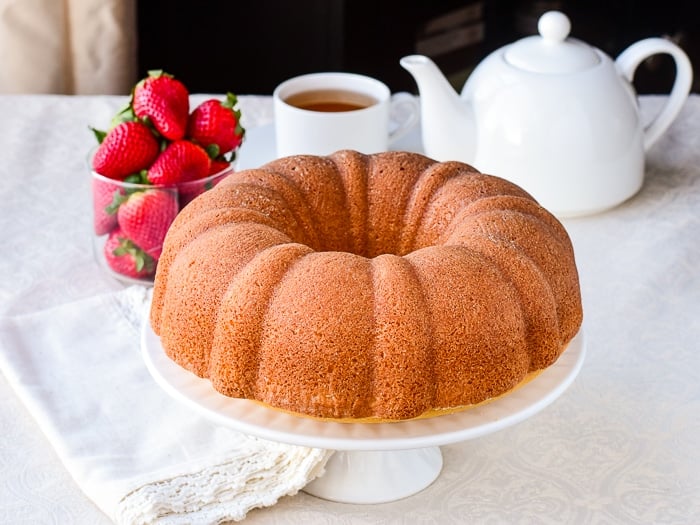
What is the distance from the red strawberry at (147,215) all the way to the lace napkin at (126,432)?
65 millimetres

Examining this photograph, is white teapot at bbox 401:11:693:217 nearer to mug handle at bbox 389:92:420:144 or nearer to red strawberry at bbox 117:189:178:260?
mug handle at bbox 389:92:420:144

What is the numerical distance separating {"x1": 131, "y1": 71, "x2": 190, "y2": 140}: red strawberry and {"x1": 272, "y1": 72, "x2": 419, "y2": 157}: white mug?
0.22 m

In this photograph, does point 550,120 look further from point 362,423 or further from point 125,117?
point 362,423

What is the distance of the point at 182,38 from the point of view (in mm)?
2732

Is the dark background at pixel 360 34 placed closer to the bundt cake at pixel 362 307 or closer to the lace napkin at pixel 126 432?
the lace napkin at pixel 126 432

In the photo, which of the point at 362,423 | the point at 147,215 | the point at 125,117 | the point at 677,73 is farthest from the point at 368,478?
the point at 677,73

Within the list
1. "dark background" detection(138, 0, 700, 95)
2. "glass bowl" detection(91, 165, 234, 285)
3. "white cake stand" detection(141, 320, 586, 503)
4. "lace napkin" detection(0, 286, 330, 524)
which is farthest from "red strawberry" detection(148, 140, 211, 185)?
"dark background" detection(138, 0, 700, 95)

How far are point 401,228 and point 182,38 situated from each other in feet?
6.02

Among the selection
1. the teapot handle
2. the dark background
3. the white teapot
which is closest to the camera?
the white teapot

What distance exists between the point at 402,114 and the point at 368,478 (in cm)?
96

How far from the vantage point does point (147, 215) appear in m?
1.23

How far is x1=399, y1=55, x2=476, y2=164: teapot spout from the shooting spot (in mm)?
1445

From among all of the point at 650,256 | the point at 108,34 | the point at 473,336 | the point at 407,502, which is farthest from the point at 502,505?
the point at 108,34

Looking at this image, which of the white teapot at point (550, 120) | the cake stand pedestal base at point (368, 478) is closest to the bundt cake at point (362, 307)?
the cake stand pedestal base at point (368, 478)
